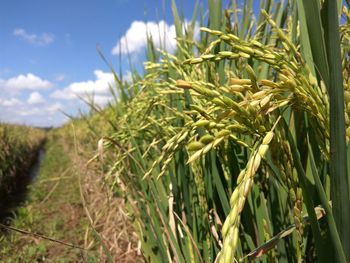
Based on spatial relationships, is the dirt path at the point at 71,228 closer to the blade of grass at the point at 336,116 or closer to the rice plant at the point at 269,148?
the rice plant at the point at 269,148

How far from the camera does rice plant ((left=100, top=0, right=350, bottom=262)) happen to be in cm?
52

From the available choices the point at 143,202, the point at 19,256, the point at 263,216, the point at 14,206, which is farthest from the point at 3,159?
the point at 263,216

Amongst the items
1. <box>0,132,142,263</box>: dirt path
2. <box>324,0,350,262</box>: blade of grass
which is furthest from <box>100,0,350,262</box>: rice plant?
<box>0,132,142,263</box>: dirt path

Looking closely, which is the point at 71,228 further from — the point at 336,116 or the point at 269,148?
the point at 336,116

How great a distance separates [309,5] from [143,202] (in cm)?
103

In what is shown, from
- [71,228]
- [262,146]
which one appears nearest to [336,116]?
[262,146]

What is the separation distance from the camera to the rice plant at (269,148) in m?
0.52

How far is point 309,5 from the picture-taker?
0.58 m

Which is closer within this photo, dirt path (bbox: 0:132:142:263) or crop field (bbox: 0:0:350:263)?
crop field (bbox: 0:0:350:263)

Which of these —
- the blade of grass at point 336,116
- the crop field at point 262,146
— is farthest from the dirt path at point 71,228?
the blade of grass at point 336,116

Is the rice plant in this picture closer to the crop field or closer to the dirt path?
the crop field

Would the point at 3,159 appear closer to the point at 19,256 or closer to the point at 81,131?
the point at 81,131

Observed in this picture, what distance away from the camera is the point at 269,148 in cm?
67

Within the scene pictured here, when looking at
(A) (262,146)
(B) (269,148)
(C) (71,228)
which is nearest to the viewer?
(A) (262,146)
